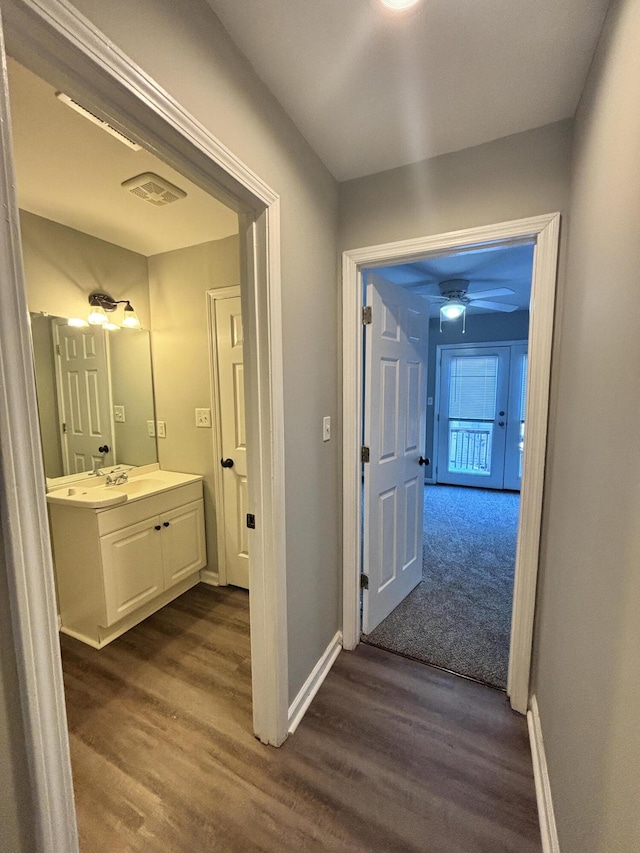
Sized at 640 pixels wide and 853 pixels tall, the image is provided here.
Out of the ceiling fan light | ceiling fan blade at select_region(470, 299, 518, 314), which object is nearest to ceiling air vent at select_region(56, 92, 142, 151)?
the ceiling fan light

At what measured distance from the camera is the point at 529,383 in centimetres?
153

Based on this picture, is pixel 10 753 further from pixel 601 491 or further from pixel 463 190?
pixel 463 190

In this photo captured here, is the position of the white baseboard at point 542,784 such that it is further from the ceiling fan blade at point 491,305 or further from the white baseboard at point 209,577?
the ceiling fan blade at point 491,305

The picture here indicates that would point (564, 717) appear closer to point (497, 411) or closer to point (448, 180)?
point (448, 180)

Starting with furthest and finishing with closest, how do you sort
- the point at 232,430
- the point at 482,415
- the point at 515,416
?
1. the point at 482,415
2. the point at 515,416
3. the point at 232,430

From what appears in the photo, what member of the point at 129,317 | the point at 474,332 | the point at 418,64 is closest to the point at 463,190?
the point at 418,64

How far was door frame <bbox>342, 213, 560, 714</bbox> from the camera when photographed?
145 cm

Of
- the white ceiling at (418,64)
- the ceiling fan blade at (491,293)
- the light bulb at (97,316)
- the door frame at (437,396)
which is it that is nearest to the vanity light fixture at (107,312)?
the light bulb at (97,316)

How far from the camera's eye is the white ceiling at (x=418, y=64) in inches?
39.8

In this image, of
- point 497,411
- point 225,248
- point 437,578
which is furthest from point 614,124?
point 497,411

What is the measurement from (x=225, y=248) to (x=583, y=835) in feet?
9.53

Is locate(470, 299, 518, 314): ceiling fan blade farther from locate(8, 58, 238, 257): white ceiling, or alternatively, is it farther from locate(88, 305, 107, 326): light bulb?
locate(88, 305, 107, 326): light bulb

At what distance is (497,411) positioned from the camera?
197 inches

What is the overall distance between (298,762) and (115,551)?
54.2 inches
